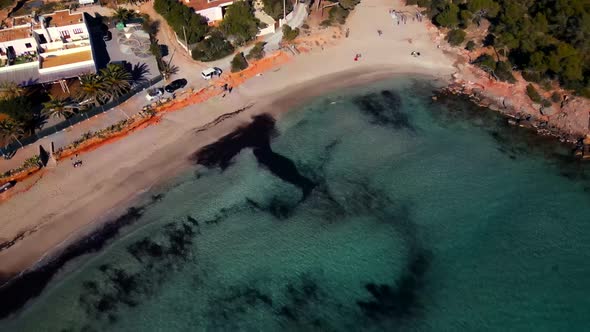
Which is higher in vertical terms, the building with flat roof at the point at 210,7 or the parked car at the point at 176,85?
the building with flat roof at the point at 210,7

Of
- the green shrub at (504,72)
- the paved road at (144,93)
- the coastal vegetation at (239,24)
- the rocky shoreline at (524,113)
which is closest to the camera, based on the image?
the paved road at (144,93)

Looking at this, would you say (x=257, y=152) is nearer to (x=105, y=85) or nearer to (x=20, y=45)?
(x=105, y=85)

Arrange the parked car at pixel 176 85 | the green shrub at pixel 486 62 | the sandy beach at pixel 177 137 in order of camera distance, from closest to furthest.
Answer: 1. the sandy beach at pixel 177 137
2. the parked car at pixel 176 85
3. the green shrub at pixel 486 62

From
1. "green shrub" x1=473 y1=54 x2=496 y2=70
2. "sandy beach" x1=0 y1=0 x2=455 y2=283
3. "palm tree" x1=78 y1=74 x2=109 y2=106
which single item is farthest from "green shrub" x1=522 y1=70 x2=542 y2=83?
"palm tree" x1=78 y1=74 x2=109 y2=106

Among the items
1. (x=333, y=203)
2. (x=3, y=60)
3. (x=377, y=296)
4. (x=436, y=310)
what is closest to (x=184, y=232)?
(x=333, y=203)

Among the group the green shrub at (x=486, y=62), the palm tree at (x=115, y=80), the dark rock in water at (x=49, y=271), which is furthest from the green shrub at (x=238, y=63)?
the green shrub at (x=486, y=62)

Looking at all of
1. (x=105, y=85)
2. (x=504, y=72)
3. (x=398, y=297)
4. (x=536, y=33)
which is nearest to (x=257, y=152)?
(x=105, y=85)

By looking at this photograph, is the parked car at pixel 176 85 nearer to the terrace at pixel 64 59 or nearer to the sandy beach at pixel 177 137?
the sandy beach at pixel 177 137
